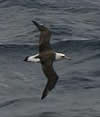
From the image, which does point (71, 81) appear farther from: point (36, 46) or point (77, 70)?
point (36, 46)

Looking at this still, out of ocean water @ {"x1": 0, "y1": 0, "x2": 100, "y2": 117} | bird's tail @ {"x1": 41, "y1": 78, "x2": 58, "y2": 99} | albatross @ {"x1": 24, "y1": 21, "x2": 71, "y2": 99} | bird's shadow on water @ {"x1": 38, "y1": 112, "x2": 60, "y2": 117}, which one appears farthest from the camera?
ocean water @ {"x1": 0, "y1": 0, "x2": 100, "y2": 117}

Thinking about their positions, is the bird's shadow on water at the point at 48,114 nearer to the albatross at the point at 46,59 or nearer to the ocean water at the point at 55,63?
the ocean water at the point at 55,63

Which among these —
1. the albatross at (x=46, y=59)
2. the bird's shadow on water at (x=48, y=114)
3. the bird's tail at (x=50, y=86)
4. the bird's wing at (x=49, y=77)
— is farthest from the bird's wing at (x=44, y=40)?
the bird's shadow on water at (x=48, y=114)

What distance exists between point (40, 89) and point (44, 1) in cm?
768

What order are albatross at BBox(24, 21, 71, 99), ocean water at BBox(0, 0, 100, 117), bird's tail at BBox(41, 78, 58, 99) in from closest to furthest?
bird's tail at BBox(41, 78, 58, 99) → albatross at BBox(24, 21, 71, 99) → ocean water at BBox(0, 0, 100, 117)

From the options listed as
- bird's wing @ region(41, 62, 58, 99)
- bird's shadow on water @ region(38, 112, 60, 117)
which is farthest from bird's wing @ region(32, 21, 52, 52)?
bird's shadow on water @ region(38, 112, 60, 117)

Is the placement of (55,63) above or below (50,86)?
below

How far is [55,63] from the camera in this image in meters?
17.1

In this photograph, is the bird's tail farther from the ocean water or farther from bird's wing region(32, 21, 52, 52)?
bird's wing region(32, 21, 52, 52)

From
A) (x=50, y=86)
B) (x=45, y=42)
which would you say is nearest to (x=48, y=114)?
(x=50, y=86)

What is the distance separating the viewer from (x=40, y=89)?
50.9 ft

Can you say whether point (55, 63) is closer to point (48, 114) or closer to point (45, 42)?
point (45, 42)

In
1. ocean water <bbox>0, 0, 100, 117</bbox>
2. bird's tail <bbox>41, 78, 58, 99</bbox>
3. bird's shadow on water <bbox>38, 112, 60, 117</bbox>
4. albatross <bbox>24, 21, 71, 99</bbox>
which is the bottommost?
ocean water <bbox>0, 0, 100, 117</bbox>

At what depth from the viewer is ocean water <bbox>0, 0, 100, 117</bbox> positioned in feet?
48.2
